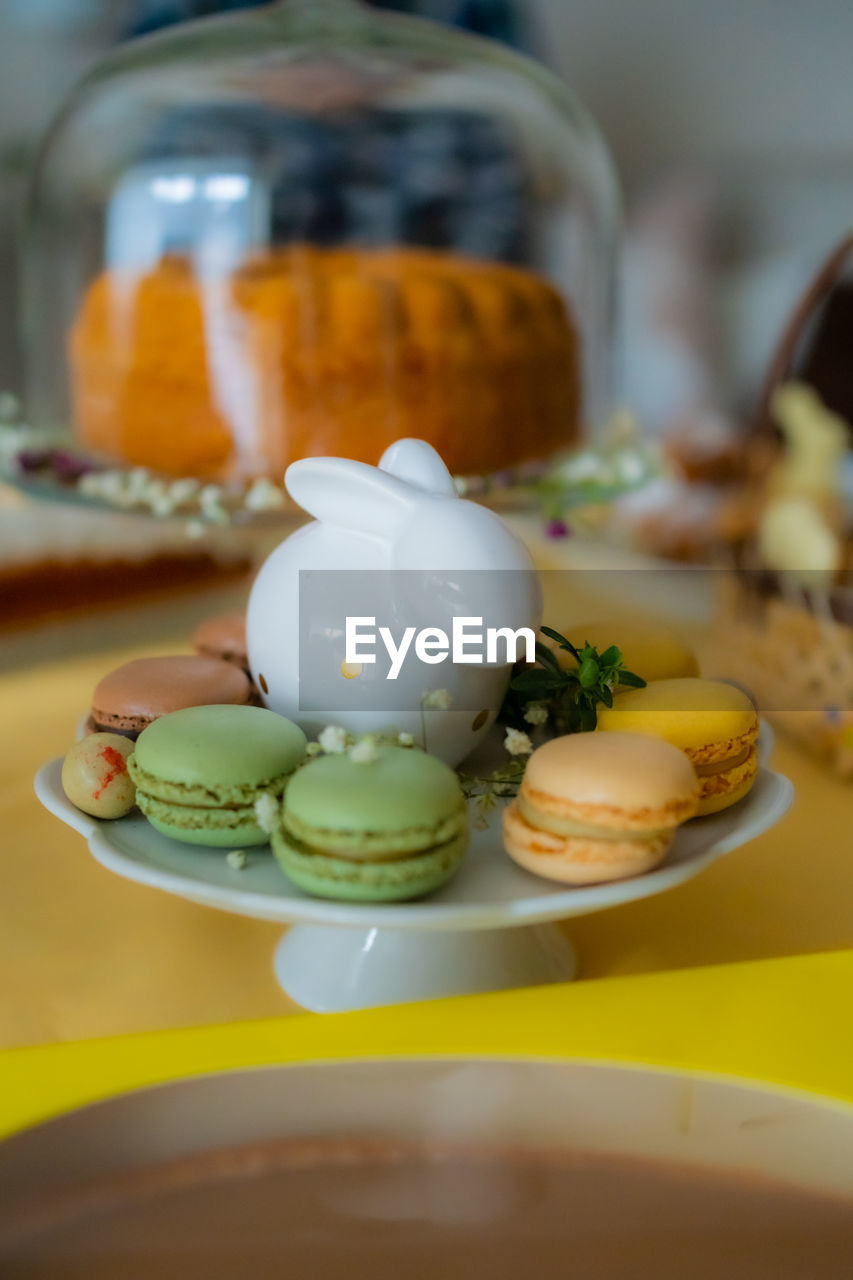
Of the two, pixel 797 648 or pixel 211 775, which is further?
pixel 797 648

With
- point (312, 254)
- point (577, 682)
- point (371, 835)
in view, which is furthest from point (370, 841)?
point (312, 254)

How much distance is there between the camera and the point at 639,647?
17.1 inches

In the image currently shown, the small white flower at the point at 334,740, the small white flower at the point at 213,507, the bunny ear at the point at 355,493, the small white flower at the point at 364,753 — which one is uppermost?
the bunny ear at the point at 355,493

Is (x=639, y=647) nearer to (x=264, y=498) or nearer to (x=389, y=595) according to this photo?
(x=389, y=595)

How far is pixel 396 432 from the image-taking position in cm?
70

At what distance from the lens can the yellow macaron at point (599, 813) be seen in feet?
1.02

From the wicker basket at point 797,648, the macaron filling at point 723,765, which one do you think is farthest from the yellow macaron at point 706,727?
the wicker basket at point 797,648

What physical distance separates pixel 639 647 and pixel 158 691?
0.18 meters

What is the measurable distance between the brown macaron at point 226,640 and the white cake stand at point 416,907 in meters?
0.09

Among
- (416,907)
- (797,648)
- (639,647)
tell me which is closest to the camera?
(416,907)

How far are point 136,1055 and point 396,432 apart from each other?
476 millimetres

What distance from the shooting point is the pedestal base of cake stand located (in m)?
0.37

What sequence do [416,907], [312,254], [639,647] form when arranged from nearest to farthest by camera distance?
[416,907] → [639,647] → [312,254]

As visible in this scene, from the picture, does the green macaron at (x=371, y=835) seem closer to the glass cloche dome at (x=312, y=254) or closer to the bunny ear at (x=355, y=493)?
the bunny ear at (x=355, y=493)
